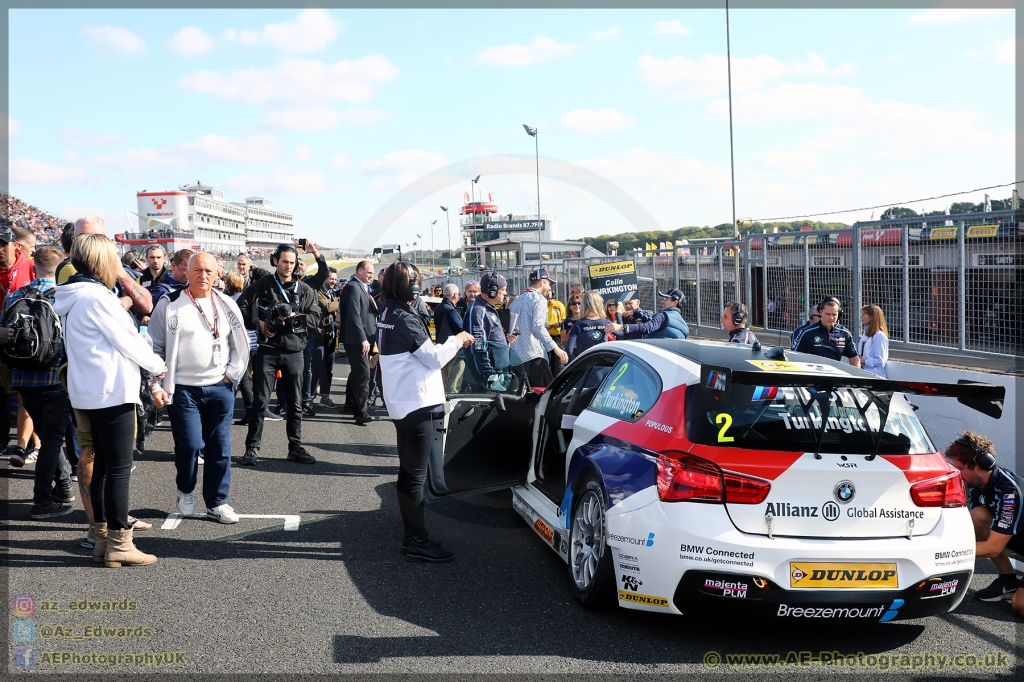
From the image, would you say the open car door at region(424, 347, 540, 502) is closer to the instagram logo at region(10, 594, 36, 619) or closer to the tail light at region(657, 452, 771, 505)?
the tail light at region(657, 452, 771, 505)

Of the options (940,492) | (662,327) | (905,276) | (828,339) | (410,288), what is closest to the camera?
(940,492)

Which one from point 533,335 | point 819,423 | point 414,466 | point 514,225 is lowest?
point 414,466

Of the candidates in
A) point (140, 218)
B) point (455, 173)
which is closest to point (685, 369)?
point (455, 173)

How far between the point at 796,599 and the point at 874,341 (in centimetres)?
530

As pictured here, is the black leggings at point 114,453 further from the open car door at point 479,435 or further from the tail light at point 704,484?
the tail light at point 704,484

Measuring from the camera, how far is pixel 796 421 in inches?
149

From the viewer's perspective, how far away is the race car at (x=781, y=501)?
141 inches

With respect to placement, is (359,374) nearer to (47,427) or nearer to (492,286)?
(492,286)

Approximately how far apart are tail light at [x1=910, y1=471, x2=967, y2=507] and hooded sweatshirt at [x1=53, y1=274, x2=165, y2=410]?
4318 millimetres

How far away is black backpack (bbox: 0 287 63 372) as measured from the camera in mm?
5633

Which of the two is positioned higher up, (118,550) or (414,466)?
(414,466)

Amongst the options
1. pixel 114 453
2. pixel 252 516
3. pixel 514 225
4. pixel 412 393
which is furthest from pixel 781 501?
pixel 514 225

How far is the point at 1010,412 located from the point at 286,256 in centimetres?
678

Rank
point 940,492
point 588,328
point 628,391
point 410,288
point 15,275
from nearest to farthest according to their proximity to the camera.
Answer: point 940,492
point 628,391
point 410,288
point 15,275
point 588,328
